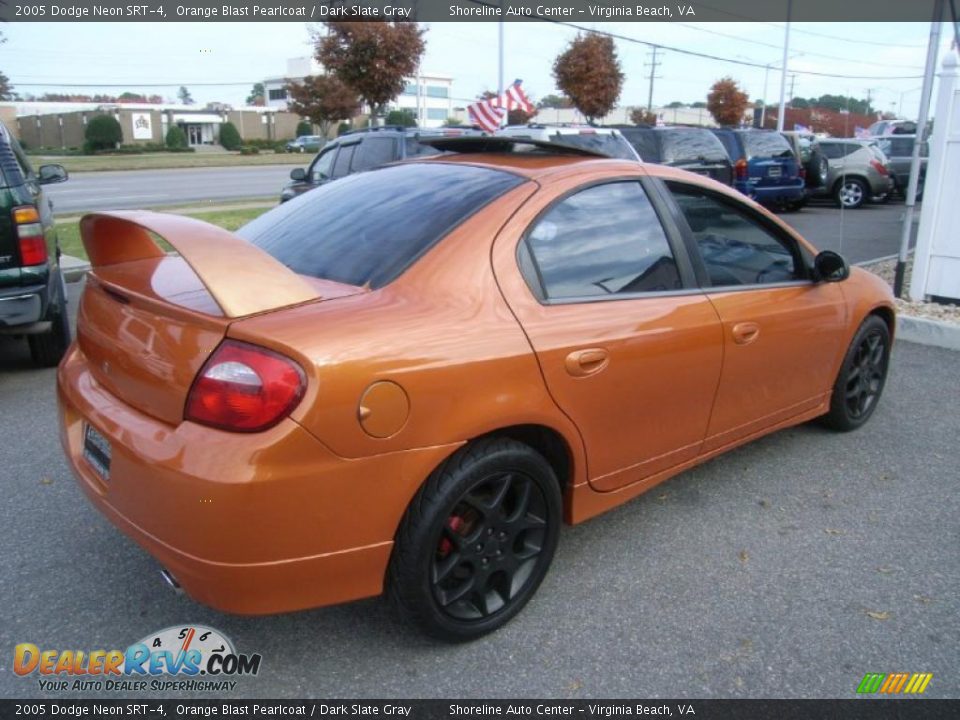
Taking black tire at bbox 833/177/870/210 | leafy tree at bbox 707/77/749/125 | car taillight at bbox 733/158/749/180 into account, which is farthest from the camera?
leafy tree at bbox 707/77/749/125

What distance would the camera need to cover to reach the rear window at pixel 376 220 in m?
2.71

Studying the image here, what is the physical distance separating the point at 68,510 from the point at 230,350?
1905mm

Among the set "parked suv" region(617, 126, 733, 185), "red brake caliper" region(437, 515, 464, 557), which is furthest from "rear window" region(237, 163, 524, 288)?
"parked suv" region(617, 126, 733, 185)

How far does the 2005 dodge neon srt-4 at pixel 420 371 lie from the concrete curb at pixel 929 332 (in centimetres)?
373

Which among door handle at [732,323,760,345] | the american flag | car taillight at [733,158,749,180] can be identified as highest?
the american flag

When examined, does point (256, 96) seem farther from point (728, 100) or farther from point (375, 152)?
point (375, 152)

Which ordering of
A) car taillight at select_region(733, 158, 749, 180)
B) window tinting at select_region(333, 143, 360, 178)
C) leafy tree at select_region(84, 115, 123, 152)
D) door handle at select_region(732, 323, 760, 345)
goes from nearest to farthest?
door handle at select_region(732, 323, 760, 345), window tinting at select_region(333, 143, 360, 178), car taillight at select_region(733, 158, 749, 180), leafy tree at select_region(84, 115, 123, 152)

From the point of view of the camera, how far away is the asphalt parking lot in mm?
2533

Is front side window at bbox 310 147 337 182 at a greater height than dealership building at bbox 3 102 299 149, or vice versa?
dealership building at bbox 3 102 299 149

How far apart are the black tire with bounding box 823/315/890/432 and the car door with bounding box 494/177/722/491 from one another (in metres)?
1.42

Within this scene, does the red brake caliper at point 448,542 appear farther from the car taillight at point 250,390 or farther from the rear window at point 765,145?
the rear window at point 765,145

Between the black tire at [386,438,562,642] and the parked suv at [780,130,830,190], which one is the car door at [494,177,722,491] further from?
the parked suv at [780,130,830,190]
